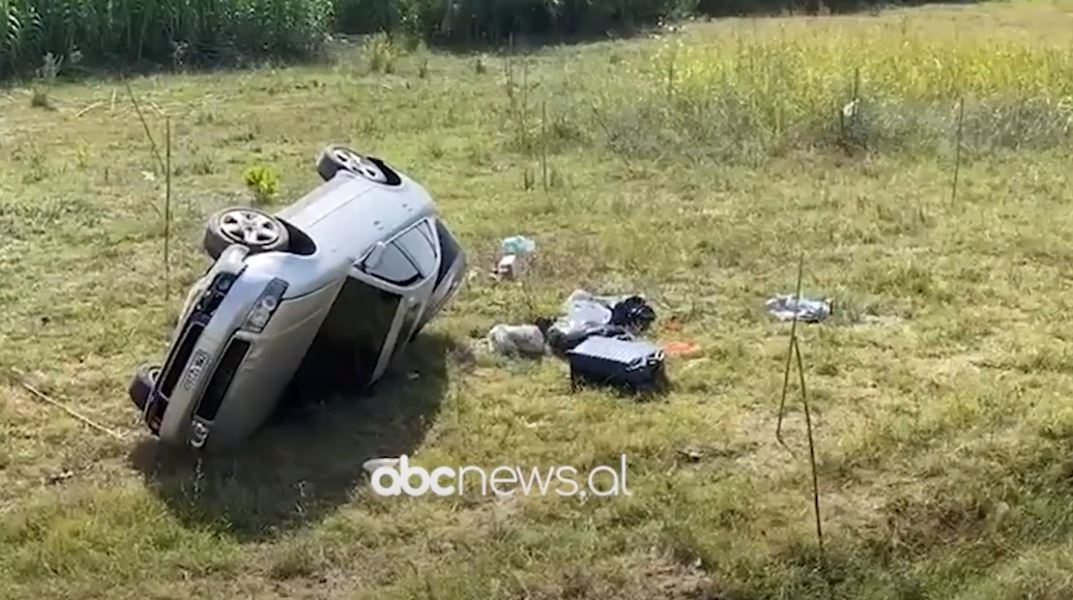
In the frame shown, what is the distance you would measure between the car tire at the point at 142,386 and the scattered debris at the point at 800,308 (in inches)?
90.0

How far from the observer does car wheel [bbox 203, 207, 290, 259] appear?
14.2 feet

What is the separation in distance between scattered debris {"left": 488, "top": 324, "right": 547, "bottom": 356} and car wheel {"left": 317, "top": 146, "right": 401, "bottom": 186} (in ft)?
2.10

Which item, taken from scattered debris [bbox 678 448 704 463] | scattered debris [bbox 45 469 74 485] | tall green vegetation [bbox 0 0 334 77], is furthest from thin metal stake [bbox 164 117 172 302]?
tall green vegetation [bbox 0 0 334 77]

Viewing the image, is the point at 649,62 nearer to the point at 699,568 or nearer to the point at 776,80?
the point at 776,80

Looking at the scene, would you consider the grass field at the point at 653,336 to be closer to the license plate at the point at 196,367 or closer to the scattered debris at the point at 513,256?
the scattered debris at the point at 513,256

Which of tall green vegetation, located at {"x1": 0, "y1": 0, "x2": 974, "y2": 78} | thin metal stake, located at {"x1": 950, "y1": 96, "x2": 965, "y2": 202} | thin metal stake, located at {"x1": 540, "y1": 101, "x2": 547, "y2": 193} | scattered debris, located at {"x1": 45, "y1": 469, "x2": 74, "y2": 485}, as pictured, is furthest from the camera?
tall green vegetation, located at {"x1": 0, "y1": 0, "x2": 974, "y2": 78}

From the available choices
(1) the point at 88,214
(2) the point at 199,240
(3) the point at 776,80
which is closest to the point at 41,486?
(2) the point at 199,240

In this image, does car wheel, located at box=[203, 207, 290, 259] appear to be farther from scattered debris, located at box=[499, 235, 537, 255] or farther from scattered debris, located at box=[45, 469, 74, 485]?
scattered debris, located at box=[499, 235, 537, 255]

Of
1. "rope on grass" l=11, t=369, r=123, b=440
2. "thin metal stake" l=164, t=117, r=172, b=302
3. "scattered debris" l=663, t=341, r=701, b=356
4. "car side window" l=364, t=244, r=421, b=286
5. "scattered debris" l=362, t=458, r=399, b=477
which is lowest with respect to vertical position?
"scattered debris" l=663, t=341, r=701, b=356

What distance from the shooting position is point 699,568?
3799 mm

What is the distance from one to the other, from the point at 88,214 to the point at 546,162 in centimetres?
240

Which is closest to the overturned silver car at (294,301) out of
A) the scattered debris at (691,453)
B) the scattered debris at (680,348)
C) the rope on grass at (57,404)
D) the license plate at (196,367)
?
the license plate at (196,367)

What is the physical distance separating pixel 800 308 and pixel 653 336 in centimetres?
61

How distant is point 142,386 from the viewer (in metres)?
4.40
